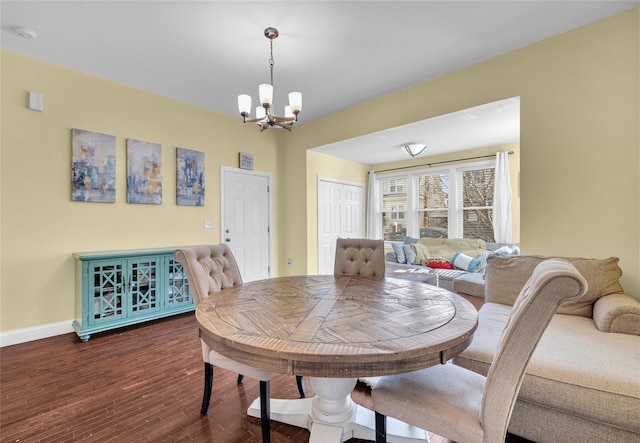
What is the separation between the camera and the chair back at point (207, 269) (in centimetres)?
175

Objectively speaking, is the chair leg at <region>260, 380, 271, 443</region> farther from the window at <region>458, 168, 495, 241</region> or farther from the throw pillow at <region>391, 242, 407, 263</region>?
the window at <region>458, 168, 495, 241</region>

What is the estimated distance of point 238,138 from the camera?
14.4 ft

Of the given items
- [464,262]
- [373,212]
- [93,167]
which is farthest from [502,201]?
[93,167]

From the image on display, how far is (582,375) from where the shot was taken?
1.30m

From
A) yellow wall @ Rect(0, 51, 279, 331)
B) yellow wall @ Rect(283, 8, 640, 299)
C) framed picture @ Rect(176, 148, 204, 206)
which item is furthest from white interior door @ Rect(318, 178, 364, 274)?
yellow wall @ Rect(283, 8, 640, 299)

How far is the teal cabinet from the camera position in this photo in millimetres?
2783

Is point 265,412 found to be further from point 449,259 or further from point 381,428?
point 449,259

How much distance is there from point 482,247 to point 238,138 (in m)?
4.33

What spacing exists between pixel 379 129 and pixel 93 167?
3.33m

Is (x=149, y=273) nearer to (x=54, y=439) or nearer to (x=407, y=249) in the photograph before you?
(x=54, y=439)

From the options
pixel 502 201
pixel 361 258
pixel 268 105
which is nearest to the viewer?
pixel 268 105

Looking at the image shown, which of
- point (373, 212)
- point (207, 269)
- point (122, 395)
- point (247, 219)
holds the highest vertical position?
point (373, 212)

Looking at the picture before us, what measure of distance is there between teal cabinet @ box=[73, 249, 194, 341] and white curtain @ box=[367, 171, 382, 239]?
4.01 meters

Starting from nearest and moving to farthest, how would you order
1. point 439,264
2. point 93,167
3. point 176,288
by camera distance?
1. point 93,167
2. point 176,288
3. point 439,264
